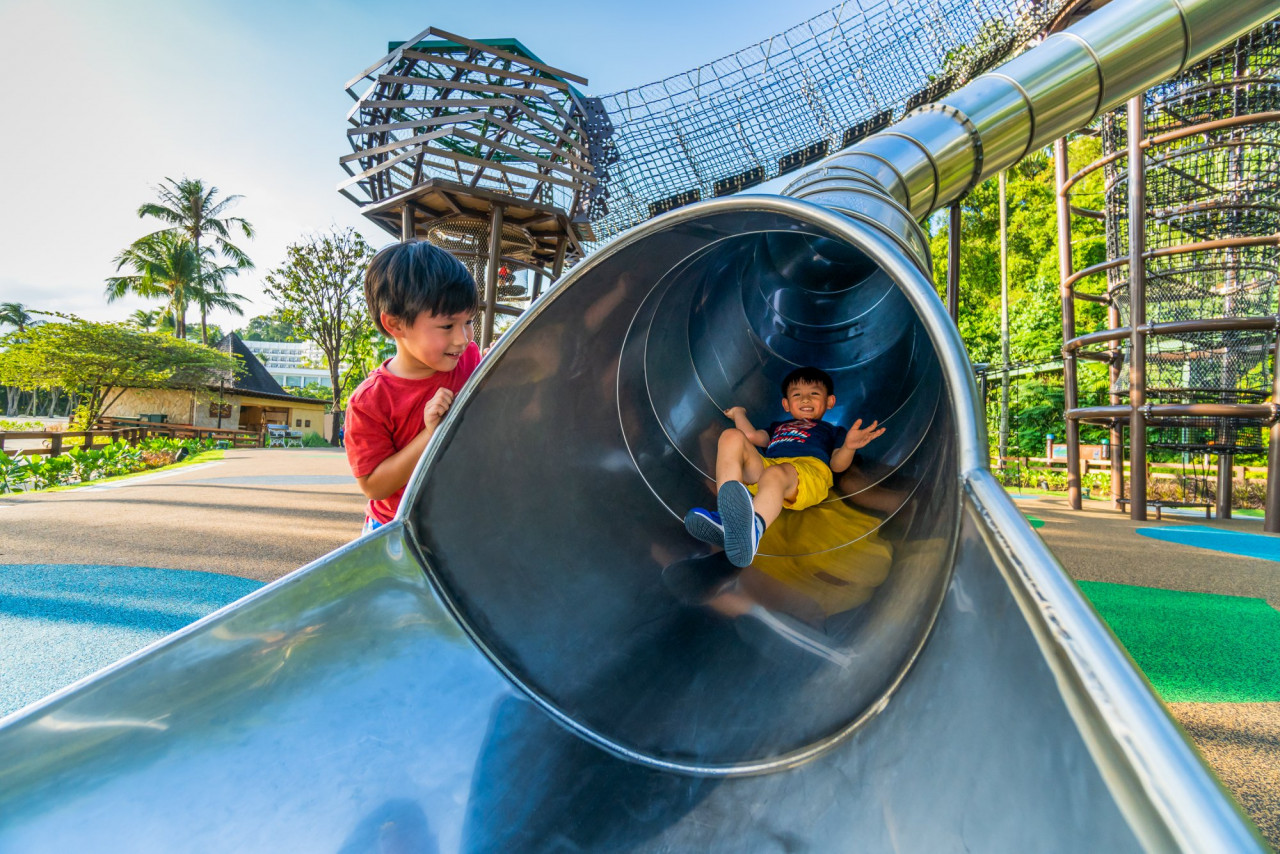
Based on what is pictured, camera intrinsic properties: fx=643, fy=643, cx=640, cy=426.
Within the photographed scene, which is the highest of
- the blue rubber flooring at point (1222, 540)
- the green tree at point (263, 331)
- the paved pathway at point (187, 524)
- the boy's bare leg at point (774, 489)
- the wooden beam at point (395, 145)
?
the green tree at point (263, 331)

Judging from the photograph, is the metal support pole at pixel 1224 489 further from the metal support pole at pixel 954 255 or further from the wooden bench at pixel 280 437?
the wooden bench at pixel 280 437

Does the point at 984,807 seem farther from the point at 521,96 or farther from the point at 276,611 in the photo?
the point at 521,96

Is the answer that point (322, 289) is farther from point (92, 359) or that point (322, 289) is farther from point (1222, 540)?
point (1222, 540)

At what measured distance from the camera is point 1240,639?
298 centimetres

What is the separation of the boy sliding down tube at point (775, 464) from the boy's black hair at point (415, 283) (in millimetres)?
967

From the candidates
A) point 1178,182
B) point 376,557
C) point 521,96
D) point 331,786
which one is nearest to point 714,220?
point 376,557

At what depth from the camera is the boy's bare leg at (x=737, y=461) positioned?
2.21 meters

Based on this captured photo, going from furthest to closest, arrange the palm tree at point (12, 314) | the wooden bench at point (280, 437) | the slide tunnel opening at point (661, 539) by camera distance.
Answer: the palm tree at point (12, 314)
the wooden bench at point (280, 437)
the slide tunnel opening at point (661, 539)

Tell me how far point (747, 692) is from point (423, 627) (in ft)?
2.65

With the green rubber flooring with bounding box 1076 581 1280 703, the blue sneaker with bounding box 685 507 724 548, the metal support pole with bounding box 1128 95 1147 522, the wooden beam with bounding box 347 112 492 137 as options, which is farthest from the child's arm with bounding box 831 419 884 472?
the wooden beam with bounding box 347 112 492 137

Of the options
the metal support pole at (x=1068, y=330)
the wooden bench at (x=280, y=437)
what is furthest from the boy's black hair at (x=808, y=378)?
the wooden bench at (x=280, y=437)

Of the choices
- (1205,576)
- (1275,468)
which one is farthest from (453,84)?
(1275,468)

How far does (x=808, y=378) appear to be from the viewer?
299 centimetres

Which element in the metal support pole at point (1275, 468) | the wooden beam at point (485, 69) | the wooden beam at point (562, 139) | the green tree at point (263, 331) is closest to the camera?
the metal support pole at point (1275, 468)
